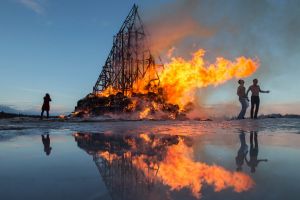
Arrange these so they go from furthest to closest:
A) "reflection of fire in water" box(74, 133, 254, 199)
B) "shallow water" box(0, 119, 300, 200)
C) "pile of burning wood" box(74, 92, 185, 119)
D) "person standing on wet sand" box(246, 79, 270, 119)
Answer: "pile of burning wood" box(74, 92, 185, 119)
"person standing on wet sand" box(246, 79, 270, 119)
"reflection of fire in water" box(74, 133, 254, 199)
"shallow water" box(0, 119, 300, 200)

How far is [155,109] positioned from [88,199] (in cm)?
3232

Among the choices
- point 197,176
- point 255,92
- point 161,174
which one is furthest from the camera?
point 255,92

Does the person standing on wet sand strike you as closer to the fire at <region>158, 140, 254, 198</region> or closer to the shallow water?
the shallow water

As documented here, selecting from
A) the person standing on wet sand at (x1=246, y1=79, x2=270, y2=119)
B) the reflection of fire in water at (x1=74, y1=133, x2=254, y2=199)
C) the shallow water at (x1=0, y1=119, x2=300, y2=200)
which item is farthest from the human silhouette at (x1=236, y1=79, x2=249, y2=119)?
the reflection of fire in water at (x1=74, y1=133, x2=254, y2=199)

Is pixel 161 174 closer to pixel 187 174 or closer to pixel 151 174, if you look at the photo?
pixel 151 174

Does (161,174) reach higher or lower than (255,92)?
lower

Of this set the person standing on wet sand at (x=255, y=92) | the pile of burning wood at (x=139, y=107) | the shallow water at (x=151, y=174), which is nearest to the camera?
the shallow water at (x=151, y=174)

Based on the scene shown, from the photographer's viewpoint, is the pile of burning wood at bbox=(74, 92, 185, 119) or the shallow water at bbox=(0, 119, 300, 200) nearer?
the shallow water at bbox=(0, 119, 300, 200)

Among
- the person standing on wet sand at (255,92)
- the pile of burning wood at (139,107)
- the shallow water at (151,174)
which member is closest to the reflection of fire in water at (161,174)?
the shallow water at (151,174)

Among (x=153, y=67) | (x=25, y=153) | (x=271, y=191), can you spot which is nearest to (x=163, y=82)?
(x=153, y=67)

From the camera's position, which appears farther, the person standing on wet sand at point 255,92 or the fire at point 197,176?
the person standing on wet sand at point 255,92

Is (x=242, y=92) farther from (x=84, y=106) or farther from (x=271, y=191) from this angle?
(x=84, y=106)

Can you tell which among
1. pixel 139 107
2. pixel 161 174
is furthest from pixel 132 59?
pixel 161 174

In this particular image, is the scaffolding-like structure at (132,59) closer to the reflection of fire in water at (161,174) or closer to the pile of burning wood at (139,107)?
the pile of burning wood at (139,107)
